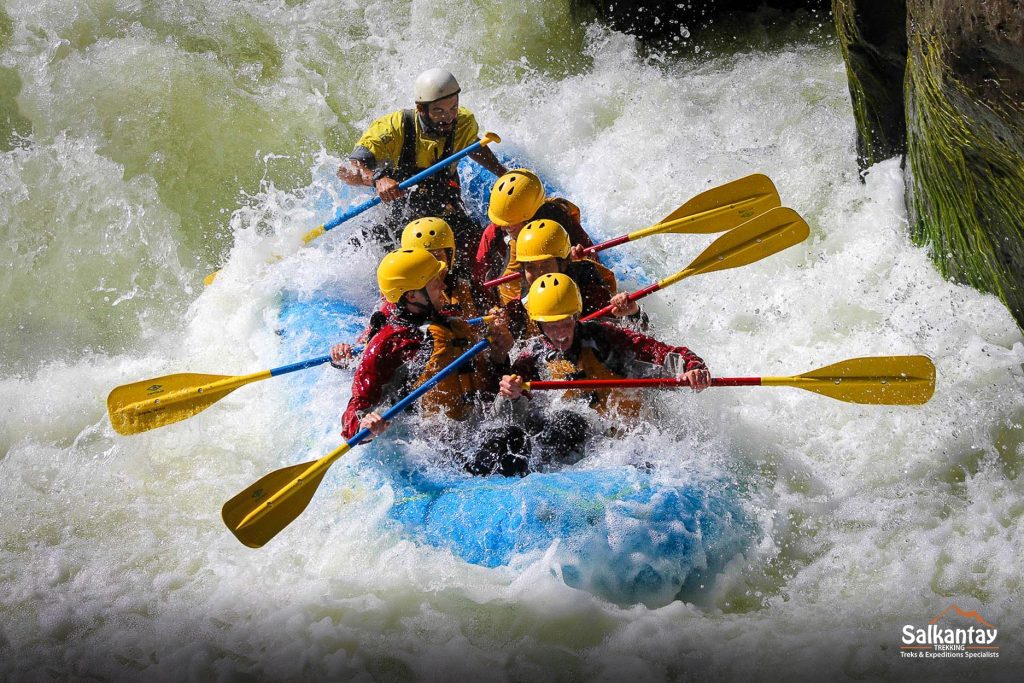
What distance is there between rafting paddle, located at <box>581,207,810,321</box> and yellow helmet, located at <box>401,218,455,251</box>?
85cm

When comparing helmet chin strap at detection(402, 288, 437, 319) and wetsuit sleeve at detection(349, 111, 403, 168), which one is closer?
helmet chin strap at detection(402, 288, 437, 319)

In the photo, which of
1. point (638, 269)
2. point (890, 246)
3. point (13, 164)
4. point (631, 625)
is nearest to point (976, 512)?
point (631, 625)

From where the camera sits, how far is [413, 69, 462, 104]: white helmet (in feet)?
14.6

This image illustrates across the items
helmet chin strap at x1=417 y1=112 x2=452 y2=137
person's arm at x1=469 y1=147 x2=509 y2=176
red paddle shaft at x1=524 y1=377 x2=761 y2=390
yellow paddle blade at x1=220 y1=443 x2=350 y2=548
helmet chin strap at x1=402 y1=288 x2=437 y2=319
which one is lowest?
yellow paddle blade at x1=220 y1=443 x2=350 y2=548

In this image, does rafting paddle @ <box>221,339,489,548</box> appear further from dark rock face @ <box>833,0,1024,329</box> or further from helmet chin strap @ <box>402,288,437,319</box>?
dark rock face @ <box>833,0,1024,329</box>

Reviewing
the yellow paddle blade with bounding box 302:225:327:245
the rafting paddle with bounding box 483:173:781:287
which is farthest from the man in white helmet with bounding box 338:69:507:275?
the rafting paddle with bounding box 483:173:781:287

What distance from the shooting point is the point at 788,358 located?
431 centimetres

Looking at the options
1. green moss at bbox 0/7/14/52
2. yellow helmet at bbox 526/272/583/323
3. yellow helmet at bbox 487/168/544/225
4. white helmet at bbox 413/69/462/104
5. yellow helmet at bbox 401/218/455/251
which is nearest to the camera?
yellow helmet at bbox 526/272/583/323

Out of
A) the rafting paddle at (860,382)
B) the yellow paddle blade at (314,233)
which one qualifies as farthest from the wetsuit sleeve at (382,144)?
the rafting paddle at (860,382)

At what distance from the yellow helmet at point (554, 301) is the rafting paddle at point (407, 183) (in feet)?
4.56

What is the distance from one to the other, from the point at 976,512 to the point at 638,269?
6.76 ft

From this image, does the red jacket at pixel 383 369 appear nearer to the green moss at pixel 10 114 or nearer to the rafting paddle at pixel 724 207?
the rafting paddle at pixel 724 207

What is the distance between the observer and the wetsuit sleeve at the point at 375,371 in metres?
3.50

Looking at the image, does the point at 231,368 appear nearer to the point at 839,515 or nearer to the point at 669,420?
the point at 669,420
